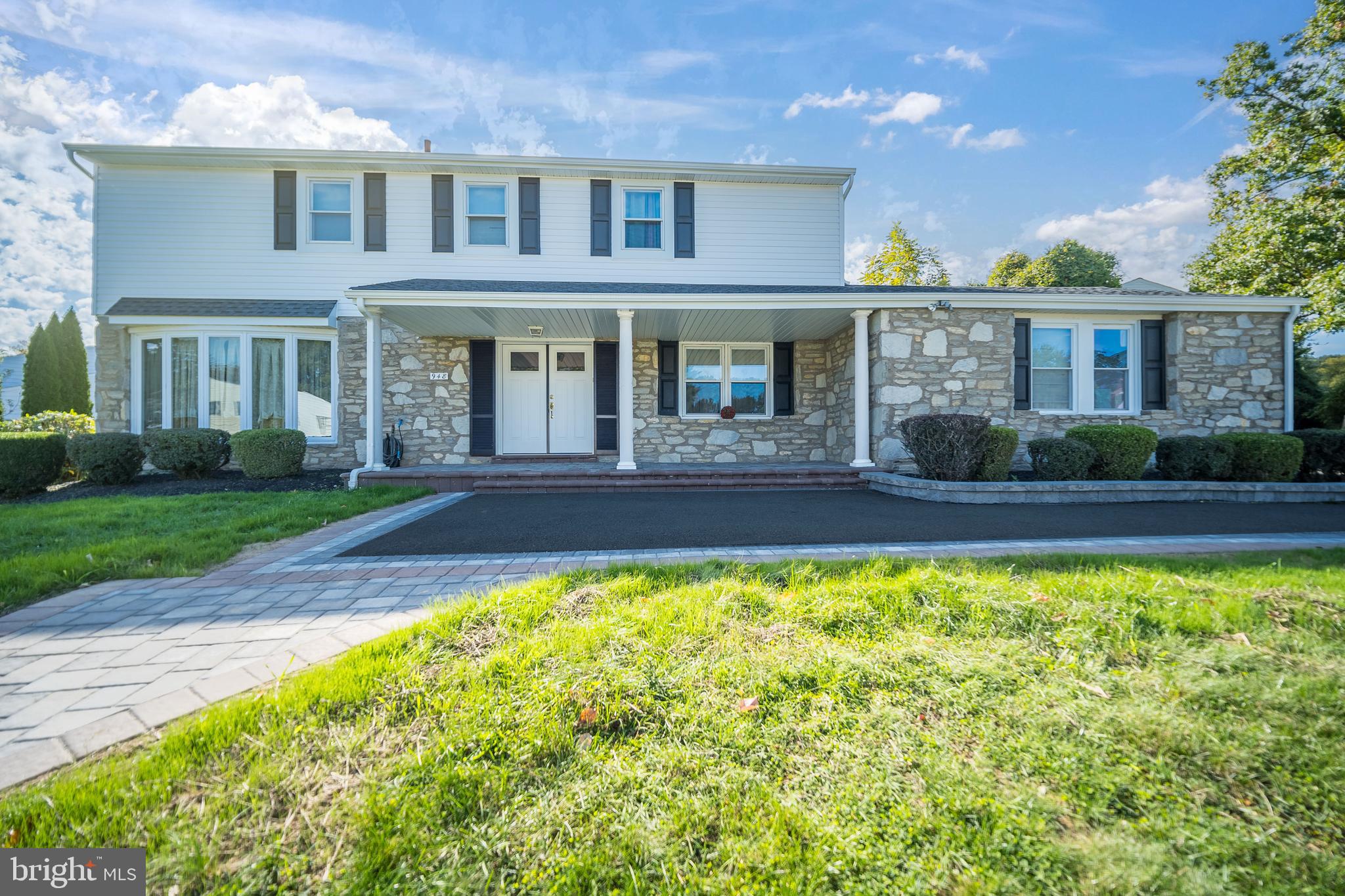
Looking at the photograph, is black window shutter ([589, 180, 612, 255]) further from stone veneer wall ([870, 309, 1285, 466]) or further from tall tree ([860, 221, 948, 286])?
tall tree ([860, 221, 948, 286])

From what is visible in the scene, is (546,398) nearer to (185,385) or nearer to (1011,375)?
(185,385)

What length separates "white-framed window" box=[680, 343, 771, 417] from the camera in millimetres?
9930

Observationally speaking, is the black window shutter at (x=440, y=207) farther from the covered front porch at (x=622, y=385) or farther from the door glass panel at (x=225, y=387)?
the door glass panel at (x=225, y=387)

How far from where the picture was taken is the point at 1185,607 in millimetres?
2387

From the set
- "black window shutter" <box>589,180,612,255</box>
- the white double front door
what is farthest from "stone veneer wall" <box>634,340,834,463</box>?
"black window shutter" <box>589,180,612,255</box>

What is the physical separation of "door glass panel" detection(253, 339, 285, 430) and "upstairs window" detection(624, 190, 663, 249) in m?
6.72

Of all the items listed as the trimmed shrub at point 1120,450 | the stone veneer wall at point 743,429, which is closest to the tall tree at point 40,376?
the stone veneer wall at point 743,429

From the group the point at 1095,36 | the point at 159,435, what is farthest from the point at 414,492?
the point at 1095,36

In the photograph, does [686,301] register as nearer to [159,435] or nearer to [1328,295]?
[159,435]

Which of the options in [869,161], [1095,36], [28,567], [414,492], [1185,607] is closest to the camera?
[1185,607]

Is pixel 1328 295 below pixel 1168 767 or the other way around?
the other way around

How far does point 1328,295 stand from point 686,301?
44.6 feet

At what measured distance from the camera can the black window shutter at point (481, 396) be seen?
937cm

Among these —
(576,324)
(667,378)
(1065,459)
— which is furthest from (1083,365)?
(576,324)
